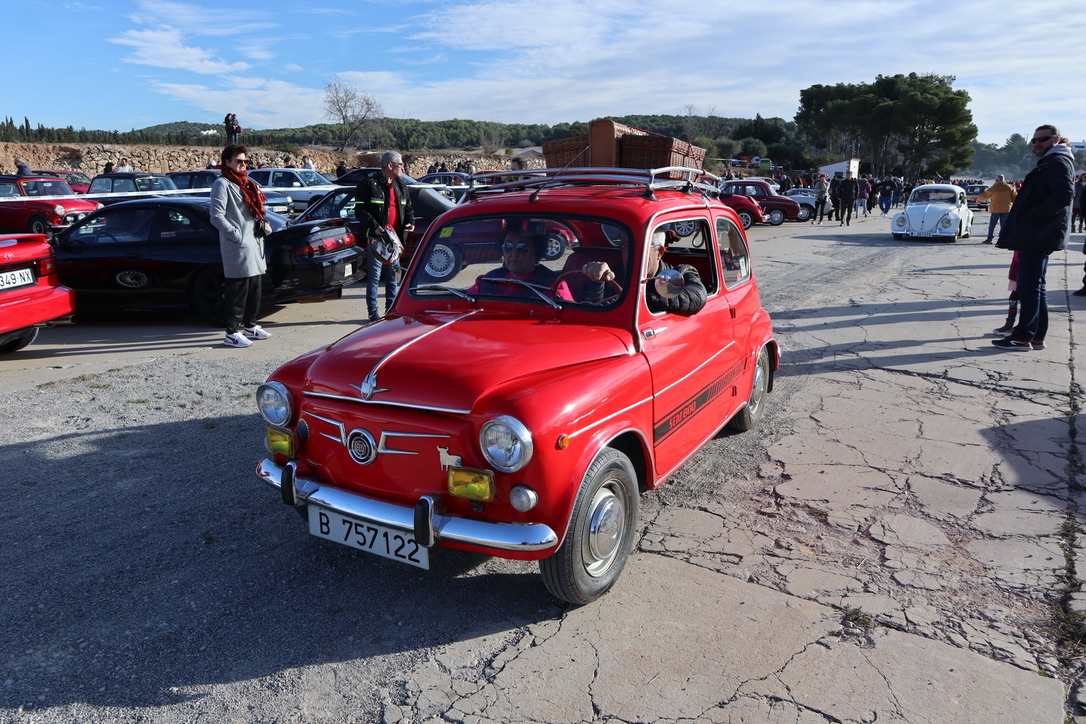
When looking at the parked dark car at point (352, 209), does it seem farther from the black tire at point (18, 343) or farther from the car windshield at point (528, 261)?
→ the car windshield at point (528, 261)

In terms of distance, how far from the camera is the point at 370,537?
9.87 ft

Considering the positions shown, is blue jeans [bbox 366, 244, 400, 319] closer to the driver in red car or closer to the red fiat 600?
the red fiat 600

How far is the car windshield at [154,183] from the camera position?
19.6 metres

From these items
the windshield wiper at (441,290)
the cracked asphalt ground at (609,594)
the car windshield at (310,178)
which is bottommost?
the cracked asphalt ground at (609,594)

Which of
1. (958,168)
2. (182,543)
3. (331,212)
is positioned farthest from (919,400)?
(958,168)

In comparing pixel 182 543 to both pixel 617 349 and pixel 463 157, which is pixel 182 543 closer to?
pixel 617 349

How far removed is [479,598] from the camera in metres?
3.29

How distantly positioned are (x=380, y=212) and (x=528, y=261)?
4647 mm

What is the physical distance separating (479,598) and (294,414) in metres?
1.21

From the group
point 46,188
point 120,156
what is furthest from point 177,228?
point 120,156

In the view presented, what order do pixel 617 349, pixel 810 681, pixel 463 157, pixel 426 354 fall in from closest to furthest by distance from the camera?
1. pixel 810 681
2. pixel 426 354
3. pixel 617 349
4. pixel 463 157

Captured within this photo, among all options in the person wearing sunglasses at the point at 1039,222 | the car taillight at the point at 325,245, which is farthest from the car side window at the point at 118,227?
the person wearing sunglasses at the point at 1039,222

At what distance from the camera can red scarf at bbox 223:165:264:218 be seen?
23.6 feet

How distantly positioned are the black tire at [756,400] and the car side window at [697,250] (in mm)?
861
